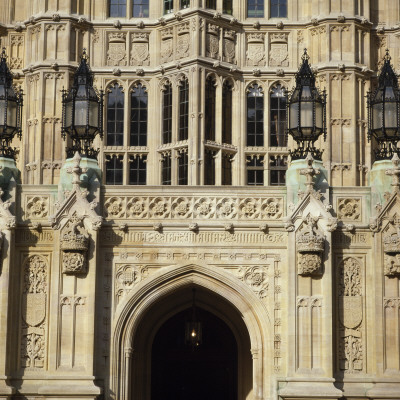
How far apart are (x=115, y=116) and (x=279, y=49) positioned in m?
6.38

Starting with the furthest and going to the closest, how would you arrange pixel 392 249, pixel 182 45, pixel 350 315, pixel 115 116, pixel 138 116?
pixel 138 116 < pixel 115 116 < pixel 182 45 < pixel 350 315 < pixel 392 249

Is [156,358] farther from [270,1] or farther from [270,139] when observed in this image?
[270,1]

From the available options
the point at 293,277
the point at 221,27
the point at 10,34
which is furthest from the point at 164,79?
the point at 293,277

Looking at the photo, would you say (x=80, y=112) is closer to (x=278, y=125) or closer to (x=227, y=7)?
(x=278, y=125)

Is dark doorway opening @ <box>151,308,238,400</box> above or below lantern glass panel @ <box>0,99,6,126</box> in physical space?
below

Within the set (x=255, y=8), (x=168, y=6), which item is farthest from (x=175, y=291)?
(x=255, y=8)

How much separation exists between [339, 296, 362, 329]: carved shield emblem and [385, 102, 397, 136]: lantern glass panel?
162 inches

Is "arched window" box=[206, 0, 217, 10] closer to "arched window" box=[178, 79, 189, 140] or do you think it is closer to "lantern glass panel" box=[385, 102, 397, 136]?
"arched window" box=[178, 79, 189, 140]

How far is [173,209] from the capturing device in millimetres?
31672

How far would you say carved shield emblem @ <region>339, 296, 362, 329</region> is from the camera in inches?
1228

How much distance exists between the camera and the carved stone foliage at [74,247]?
30.9 metres

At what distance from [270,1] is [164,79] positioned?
193 inches

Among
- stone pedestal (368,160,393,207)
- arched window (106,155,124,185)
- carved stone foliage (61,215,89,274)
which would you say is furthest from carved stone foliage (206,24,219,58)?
carved stone foliage (61,215,89,274)

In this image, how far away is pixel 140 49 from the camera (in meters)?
47.6
